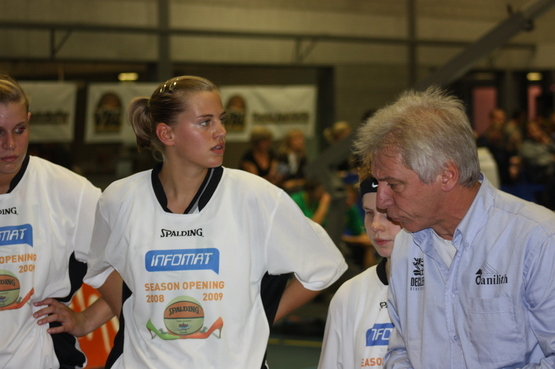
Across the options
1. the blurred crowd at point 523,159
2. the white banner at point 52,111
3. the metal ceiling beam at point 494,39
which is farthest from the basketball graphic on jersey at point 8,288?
the blurred crowd at point 523,159

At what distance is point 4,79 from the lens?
3.15 meters

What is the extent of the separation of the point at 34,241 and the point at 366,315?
56.5 inches

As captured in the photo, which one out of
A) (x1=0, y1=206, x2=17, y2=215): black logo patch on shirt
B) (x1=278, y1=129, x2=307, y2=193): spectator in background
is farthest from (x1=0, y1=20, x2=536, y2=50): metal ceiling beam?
(x1=0, y1=206, x2=17, y2=215): black logo patch on shirt

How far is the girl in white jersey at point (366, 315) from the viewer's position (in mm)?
2893

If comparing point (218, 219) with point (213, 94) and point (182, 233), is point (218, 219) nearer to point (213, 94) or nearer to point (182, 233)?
point (182, 233)

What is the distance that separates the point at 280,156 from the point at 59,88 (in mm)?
4268

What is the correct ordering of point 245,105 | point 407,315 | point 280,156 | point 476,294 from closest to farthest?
point 476,294 < point 407,315 < point 280,156 < point 245,105

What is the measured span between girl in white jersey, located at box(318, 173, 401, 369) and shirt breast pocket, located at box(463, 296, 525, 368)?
745 millimetres

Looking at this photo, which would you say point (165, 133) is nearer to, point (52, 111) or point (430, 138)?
point (430, 138)

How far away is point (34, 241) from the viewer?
3.16 metres

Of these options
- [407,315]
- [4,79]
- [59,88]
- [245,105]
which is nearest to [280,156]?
[245,105]

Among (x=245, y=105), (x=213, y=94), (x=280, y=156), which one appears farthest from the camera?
(x=245, y=105)

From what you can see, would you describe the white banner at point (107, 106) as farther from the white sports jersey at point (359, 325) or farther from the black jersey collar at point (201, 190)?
Result: the white sports jersey at point (359, 325)

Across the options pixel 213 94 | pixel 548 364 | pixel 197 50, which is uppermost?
pixel 197 50
